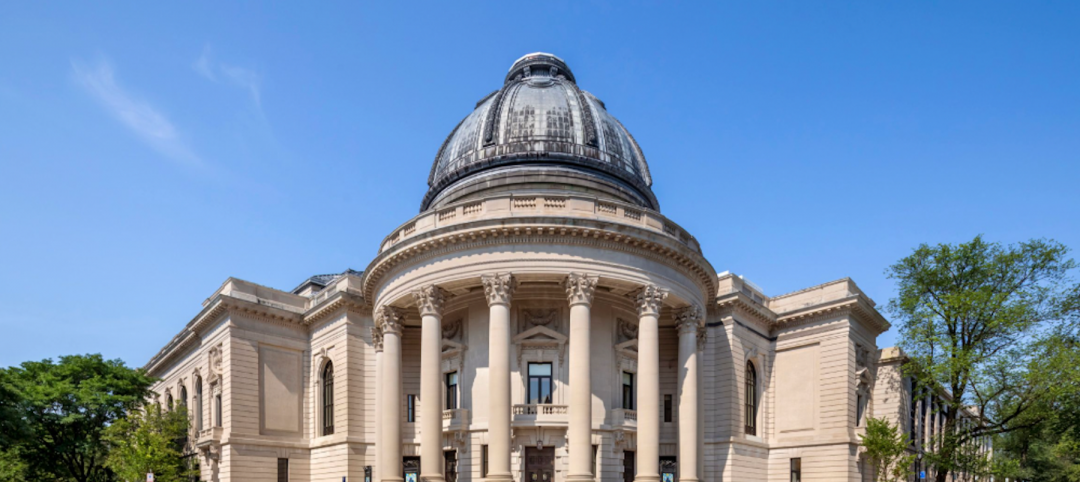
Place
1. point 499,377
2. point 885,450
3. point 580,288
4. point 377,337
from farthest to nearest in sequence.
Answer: point 885,450
point 377,337
point 580,288
point 499,377

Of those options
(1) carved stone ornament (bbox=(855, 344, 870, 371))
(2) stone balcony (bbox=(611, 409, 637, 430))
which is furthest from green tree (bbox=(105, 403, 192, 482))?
(1) carved stone ornament (bbox=(855, 344, 870, 371))

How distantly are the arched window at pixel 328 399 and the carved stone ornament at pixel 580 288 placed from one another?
17190 millimetres

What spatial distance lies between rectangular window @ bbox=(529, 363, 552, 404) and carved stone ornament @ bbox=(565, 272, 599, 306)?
4768 millimetres

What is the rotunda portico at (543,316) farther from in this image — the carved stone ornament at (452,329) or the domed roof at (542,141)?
the domed roof at (542,141)

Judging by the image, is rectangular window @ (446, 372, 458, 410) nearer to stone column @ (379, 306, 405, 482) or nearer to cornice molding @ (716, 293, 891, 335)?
stone column @ (379, 306, 405, 482)

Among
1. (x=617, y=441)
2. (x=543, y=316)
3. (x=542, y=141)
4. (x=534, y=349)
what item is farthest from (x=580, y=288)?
(x=542, y=141)

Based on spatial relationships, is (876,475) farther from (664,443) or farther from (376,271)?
(376,271)

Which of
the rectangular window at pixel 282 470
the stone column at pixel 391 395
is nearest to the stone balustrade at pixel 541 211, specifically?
the stone column at pixel 391 395

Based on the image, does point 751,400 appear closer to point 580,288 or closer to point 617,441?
point 617,441

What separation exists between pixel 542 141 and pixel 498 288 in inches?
585

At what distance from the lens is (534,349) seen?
39594mm

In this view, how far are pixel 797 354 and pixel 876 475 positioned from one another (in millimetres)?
8266

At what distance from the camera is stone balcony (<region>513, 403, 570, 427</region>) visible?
37.5 meters

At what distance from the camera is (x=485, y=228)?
3653 centimetres
